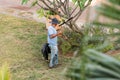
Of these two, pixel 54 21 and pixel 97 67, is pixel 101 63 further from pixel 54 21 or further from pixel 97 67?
pixel 54 21

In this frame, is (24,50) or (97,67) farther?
(24,50)

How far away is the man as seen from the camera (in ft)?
24.6

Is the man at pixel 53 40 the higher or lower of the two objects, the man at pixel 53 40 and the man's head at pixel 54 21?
the lower

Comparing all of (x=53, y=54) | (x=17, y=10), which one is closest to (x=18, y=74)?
(x=53, y=54)

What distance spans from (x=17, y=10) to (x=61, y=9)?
14.8 feet

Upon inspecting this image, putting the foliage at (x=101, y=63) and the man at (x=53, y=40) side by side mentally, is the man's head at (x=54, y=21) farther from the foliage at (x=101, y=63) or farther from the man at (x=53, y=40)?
the foliage at (x=101, y=63)

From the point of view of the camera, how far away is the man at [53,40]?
751 centimetres

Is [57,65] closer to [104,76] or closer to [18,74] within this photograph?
[18,74]

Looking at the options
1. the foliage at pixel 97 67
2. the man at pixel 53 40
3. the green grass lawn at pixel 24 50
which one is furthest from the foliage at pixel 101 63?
the man at pixel 53 40

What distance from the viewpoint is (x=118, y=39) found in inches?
49.4

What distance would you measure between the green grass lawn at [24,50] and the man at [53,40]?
19 cm

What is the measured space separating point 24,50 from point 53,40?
1436 millimetres

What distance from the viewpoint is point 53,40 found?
7.70 meters

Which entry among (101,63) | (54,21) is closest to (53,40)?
(54,21)
